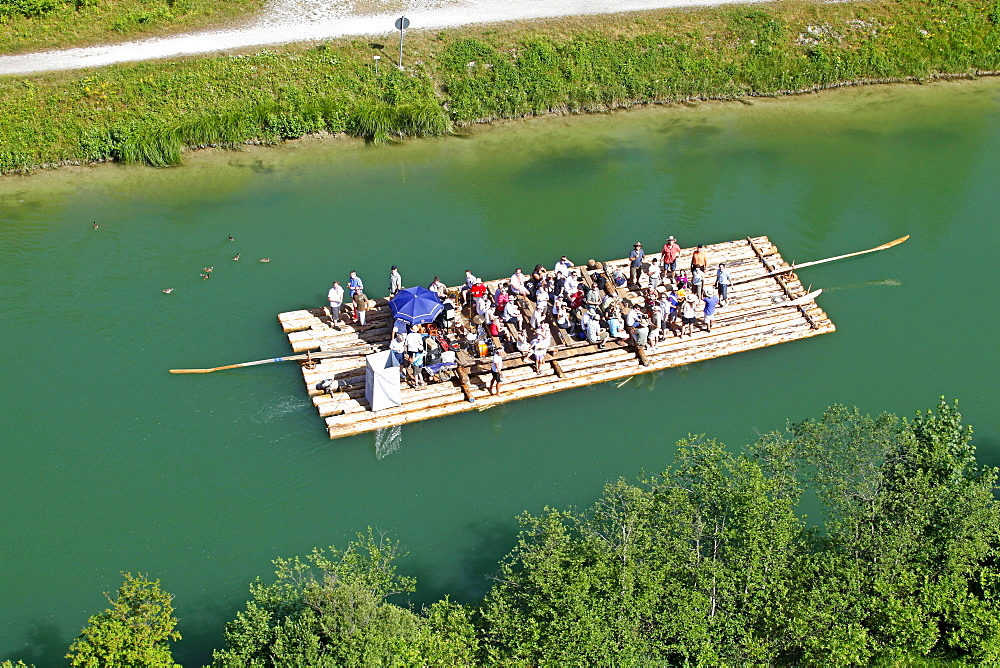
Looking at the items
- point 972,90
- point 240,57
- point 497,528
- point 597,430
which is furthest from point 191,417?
point 972,90

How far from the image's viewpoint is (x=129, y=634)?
19391mm

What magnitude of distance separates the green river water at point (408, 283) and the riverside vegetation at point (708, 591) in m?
3.57

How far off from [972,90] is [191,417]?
36996 mm

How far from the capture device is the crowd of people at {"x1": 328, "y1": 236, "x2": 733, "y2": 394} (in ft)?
95.9

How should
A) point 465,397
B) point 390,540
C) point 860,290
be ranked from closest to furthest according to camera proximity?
point 390,540, point 465,397, point 860,290

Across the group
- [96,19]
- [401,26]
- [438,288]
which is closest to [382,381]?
[438,288]

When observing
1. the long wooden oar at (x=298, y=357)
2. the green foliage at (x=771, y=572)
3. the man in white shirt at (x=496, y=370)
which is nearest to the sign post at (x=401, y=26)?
the long wooden oar at (x=298, y=357)

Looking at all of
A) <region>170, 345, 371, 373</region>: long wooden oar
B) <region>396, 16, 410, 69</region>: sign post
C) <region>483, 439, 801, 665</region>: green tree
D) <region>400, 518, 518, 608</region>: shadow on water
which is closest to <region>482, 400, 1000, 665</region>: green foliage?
<region>483, 439, 801, 665</region>: green tree

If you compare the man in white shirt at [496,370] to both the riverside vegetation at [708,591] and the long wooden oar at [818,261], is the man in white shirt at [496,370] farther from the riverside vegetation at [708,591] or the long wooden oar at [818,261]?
the long wooden oar at [818,261]

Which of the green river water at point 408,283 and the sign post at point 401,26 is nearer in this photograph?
the green river water at point 408,283

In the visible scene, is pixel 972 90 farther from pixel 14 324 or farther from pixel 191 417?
pixel 14 324

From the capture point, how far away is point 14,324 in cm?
3103

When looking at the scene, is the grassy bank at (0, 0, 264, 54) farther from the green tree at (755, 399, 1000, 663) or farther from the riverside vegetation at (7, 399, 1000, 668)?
the green tree at (755, 399, 1000, 663)

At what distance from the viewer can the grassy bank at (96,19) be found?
4269cm
